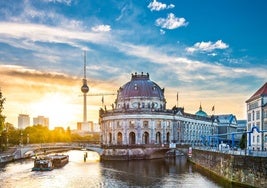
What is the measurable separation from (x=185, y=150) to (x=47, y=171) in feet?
145

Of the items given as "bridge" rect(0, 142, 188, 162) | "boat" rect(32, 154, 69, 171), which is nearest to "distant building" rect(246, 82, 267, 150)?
"bridge" rect(0, 142, 188, 162)

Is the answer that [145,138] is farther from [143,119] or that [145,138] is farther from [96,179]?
[96,179]

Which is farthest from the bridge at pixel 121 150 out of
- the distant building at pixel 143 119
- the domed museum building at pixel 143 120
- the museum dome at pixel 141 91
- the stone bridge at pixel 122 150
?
the museum dome at pixel 141 91

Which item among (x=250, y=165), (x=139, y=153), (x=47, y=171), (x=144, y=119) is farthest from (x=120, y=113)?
(x=250, y=165)

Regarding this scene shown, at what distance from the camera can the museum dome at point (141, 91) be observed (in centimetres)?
13788

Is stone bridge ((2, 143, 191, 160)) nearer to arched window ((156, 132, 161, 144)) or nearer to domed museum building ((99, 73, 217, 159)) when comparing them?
domed museum building ((99, 73, 217, 159))

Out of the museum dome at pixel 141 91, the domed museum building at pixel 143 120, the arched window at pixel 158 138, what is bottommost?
the arched window at pixel 158 138

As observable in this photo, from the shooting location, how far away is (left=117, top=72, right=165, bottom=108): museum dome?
137875 millimetres

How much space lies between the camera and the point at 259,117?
8569cm

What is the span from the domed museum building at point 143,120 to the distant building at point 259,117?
29576 mm

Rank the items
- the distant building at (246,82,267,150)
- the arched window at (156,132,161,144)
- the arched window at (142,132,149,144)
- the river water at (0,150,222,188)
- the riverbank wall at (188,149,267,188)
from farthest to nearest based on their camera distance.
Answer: the arched window at (156,132,161,144), the arched window at (142,132,149,144), the distant building at (246,82,267,150), the river water at (0,150,222,188), the riverbank wall at (188,149,267,188)

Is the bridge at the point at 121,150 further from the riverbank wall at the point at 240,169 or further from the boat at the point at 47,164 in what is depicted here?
the riverbank wall at the point at 240,169

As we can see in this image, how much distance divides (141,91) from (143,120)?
17.5m

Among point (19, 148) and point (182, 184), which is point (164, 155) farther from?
point (182, 184)
